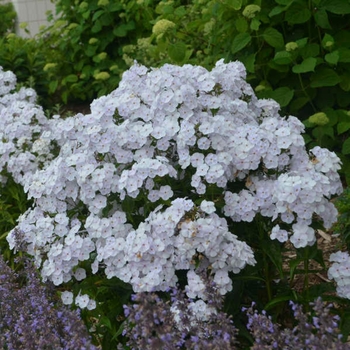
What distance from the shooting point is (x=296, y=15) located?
16.2 ft

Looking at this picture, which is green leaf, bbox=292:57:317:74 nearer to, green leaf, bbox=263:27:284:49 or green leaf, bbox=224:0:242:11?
green leaf, bbox=263:27:284:49

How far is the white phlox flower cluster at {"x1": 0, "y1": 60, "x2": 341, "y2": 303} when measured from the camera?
9.76 ft

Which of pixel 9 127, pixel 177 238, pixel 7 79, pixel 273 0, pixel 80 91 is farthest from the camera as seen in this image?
pixel 80 91

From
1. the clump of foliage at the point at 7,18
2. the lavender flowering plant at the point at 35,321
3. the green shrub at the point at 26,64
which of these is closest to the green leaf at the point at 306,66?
the lavender flowering plant at the point at 35,321

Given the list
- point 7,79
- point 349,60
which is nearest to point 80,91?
point 7,79

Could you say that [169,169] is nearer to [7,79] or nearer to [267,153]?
[267,153]

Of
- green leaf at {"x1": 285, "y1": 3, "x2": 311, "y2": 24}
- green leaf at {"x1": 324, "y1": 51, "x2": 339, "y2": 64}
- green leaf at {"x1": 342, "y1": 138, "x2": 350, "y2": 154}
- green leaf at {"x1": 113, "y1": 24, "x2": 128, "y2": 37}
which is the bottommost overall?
green leaf at {"x1": 113, "y1": 24, "x2": 128, "y2": 37}

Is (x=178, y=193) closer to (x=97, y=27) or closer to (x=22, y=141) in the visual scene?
(x=22, y=141)

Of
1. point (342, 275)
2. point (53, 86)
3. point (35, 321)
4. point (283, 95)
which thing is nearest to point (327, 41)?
point (283, 95)

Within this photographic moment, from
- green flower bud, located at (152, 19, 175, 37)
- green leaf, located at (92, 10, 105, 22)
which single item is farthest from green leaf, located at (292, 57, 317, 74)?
green leaf, located at (92, 10, 105, 22)

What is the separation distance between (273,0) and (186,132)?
2.30 metres

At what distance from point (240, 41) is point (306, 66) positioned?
1.49 ft

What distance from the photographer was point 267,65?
5.20 meters

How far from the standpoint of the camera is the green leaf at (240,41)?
16.0 feet
